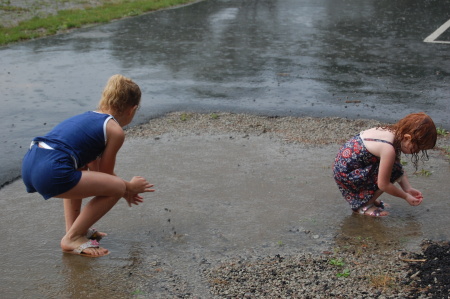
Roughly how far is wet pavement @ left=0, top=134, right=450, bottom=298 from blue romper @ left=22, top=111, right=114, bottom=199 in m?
0.55

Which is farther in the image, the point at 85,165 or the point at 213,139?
the point at 213,139

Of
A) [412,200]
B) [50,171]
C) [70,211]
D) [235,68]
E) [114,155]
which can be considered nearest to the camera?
[50,171]

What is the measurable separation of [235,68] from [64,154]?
637 cm

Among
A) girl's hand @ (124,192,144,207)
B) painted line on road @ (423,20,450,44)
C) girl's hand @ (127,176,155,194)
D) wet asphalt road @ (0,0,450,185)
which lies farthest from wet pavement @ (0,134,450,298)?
painted line on road @ (423,20,450,44)

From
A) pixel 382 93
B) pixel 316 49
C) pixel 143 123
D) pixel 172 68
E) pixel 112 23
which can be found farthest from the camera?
pixel 112 23

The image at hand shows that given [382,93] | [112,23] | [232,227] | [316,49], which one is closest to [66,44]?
[112,23]

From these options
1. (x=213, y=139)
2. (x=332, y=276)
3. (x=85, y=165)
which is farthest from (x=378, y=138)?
(x=213, y=139)

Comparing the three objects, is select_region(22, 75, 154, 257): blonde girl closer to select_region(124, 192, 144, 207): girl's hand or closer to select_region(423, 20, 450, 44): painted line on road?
select_region(124, 192, 144, 207): girl's hand

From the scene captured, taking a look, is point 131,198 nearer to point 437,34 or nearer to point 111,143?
point 111,143

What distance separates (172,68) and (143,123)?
9.74 ft

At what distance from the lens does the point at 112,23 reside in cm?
1416

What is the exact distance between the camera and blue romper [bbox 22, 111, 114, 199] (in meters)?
3.77

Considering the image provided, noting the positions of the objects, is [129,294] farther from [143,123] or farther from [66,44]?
[66,44]

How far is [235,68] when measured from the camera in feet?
32.5
